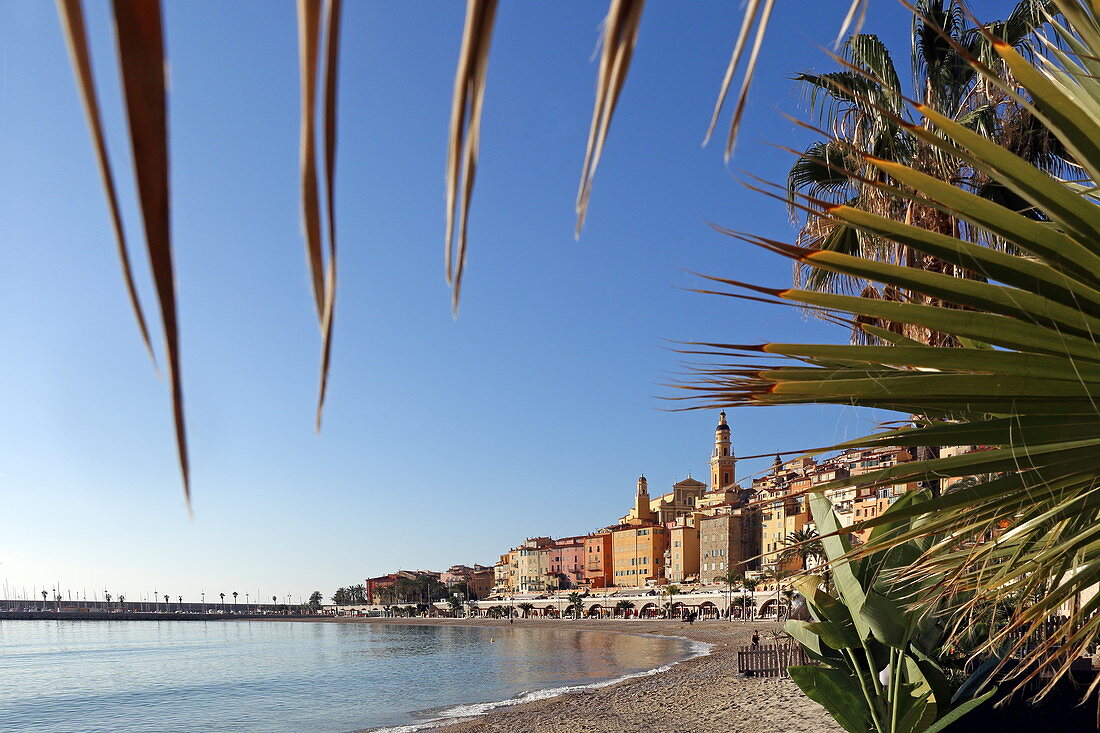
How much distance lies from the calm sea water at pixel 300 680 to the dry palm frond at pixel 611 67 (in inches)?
1250

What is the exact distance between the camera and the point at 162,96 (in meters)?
0.47

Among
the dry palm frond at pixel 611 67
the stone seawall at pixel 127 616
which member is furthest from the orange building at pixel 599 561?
the dry palm frond at pixel 611 67

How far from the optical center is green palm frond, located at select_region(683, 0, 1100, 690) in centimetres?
186

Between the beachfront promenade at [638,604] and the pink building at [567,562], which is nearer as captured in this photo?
the beachfront promenade at [638,604]

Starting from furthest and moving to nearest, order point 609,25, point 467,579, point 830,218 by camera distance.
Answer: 1. point 467,579
2. point 830,218
3. point 609,25

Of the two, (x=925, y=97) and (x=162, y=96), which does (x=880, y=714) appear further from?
(x=162, y=96)

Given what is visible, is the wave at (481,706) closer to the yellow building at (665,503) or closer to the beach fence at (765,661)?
the beach fence at (765,661)

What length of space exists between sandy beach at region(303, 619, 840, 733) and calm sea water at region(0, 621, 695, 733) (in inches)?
164

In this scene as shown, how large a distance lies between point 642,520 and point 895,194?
124 m

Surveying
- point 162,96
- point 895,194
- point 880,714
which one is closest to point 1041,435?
point 895,194

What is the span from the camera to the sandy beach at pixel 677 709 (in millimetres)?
18828

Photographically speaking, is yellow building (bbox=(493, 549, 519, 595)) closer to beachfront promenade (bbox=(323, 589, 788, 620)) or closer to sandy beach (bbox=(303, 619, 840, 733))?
beachfront promenade (bbox=(323, 589, 788, 620))

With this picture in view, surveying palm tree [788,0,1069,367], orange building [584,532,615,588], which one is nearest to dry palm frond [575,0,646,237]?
palm tree [788,0,1069,367]

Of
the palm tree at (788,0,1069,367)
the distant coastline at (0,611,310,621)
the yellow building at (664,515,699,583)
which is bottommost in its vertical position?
the distant coastline at (0,611,310,621)
